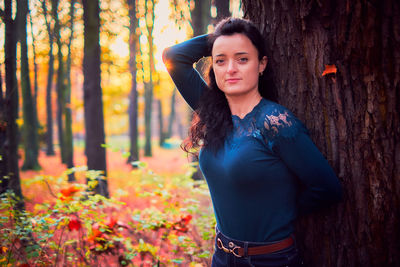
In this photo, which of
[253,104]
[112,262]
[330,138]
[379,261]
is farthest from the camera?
[112,262]

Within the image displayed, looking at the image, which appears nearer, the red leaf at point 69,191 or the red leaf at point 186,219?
the red leaf at point 69,191

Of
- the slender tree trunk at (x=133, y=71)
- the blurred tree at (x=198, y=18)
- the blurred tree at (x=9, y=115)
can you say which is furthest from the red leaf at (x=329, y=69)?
the slender tree trunk at (x=133, y=71)

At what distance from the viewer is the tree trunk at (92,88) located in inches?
263

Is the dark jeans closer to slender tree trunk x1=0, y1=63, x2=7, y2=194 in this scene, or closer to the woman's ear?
the woman's ear

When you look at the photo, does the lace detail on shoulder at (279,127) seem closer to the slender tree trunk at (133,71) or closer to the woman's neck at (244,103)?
the woman's neck at (244,103)

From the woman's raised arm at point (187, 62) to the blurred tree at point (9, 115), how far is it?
291 cm

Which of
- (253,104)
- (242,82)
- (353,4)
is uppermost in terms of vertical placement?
(353,4)

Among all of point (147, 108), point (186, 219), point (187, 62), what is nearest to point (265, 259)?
point (187, 62)

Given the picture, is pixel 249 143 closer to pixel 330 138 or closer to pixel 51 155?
pixel 330 138

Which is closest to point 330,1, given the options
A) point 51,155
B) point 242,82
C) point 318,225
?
point 242,82

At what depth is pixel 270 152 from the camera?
164 cm

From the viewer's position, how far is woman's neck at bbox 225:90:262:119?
190 centimetres

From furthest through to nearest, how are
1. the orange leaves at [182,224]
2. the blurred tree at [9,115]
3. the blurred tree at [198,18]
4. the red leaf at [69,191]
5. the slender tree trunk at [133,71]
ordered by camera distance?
the slender tree trunk at [133,71], the blurred tree at [198,18], the blurred tree at [9,115], the orange leaves at [182,224], the red leaf at [69,191]

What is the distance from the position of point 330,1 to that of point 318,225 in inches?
56.6
